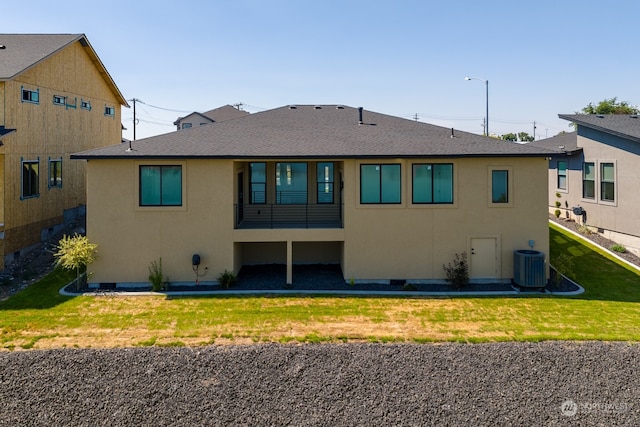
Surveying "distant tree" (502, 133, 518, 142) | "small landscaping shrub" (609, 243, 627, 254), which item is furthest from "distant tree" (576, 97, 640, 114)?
"small landscaping shrub" (609, 243, 627, 254)

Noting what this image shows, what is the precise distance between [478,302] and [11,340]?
40.9 feet

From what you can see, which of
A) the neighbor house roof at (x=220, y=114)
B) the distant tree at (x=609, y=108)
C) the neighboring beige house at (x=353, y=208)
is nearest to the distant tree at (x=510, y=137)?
the distant tree at (x=609, y=108)

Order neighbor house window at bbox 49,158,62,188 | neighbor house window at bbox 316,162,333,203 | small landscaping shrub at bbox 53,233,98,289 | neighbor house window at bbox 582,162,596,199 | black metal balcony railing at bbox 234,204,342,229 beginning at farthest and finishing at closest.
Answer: neighbor house window at bbox 49,158,62,188 < neighbor house window at bbox 582,162,596,199 < neighbor house window at bbox 316,162,333,203 < black metal balcony railing at bbox 234,204,342,229 < small landscaping shrub at bbox 53,233,98,289

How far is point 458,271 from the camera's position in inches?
563

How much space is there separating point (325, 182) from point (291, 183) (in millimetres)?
1339

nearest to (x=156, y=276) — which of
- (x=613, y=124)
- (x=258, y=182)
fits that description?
(x=258, y=182)

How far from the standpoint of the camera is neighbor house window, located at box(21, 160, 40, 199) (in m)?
17.8

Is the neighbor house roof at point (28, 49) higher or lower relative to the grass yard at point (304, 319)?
higher

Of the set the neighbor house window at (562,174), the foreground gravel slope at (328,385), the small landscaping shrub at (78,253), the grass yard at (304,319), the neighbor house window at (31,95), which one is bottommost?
the foreground gravel slope at (328,385)

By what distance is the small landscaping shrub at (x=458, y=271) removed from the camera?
46.8ft

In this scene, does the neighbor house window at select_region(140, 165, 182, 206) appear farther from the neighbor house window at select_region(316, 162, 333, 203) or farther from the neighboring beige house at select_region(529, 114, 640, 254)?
the neighboring beige house at select_region(529, 114, 640, 254)

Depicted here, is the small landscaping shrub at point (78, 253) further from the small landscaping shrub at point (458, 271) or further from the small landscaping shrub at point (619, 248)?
the small landscaping shrub at point (619, 248)

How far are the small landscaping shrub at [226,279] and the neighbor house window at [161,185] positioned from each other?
2.81 m

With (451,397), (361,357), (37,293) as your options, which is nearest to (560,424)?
(451,397)
